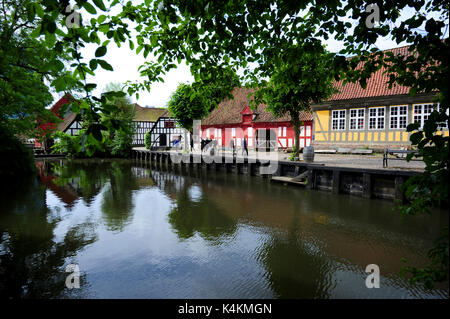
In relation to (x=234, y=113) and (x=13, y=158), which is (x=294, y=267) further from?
(x=234, y=113)

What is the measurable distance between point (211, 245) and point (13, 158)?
667 inches

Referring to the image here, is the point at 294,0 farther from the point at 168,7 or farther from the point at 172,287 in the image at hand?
the point at 172,287

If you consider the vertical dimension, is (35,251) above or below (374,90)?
below

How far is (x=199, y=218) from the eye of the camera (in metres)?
10.4

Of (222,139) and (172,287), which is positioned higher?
(222,139)

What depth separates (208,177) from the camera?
813 inches

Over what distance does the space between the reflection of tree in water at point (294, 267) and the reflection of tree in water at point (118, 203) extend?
4665 millimetres

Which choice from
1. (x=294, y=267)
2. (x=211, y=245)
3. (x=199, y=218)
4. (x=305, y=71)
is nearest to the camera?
(x=305, y=71)

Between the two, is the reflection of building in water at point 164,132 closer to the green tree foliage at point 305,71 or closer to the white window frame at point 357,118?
the white window frame at point 357,118

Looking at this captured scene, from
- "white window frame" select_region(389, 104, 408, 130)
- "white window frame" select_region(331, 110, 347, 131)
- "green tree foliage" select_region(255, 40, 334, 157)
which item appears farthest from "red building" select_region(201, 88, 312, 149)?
"green tree foliage" select_region(255, 40, 334, 157)

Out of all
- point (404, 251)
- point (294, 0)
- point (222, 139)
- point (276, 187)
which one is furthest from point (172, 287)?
point (222, 139)

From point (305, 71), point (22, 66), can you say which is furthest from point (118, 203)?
point (305, 71)

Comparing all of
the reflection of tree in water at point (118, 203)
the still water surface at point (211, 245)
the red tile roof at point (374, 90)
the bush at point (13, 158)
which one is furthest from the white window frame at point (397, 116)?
the bush at point (13, 158)

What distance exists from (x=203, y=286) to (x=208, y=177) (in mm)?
15168
